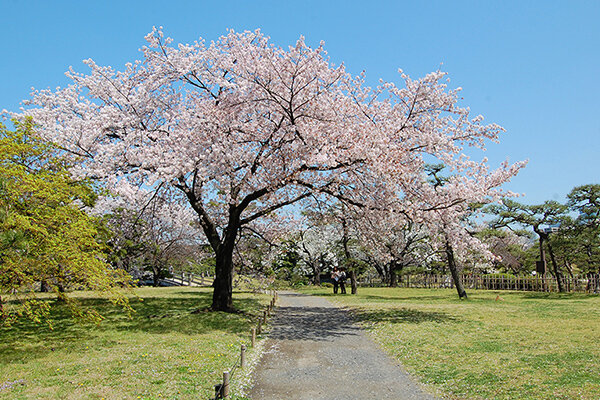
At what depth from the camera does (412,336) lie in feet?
50.9

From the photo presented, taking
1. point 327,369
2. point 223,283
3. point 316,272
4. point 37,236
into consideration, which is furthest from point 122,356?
point 316,272

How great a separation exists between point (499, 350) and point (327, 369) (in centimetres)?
533

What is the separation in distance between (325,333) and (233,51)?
492 inches

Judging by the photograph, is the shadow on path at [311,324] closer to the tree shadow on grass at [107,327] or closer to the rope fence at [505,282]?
the tree shadow on grass at [107,327]

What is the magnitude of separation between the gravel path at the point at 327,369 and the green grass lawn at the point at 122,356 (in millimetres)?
1254

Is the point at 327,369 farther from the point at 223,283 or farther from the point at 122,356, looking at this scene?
the point at 223,283

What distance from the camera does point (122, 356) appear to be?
1243cm

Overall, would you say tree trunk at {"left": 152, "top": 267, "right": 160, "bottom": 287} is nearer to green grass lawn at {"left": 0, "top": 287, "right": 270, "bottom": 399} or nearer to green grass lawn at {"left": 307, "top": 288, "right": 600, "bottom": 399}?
green grass lawn at {"left": 0, "top": 287, "right": 270, "bottom": 399}

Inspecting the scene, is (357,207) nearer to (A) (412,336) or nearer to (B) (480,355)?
(A) (412,336)

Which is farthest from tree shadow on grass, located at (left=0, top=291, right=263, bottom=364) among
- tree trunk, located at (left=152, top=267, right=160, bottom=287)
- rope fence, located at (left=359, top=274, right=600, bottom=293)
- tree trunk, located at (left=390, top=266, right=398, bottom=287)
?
tree trunk, located at (left=390, top=266, right=398, bottom=287)

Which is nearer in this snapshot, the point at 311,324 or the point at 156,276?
the point at 311,324

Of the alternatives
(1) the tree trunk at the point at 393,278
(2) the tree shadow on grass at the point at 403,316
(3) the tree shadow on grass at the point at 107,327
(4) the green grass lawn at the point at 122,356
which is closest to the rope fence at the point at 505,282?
(1) the tree trunk at the point at 393,278

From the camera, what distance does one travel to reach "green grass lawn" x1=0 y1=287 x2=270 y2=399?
31.4ft

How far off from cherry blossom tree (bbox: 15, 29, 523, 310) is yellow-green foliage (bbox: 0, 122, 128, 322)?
146 inches
